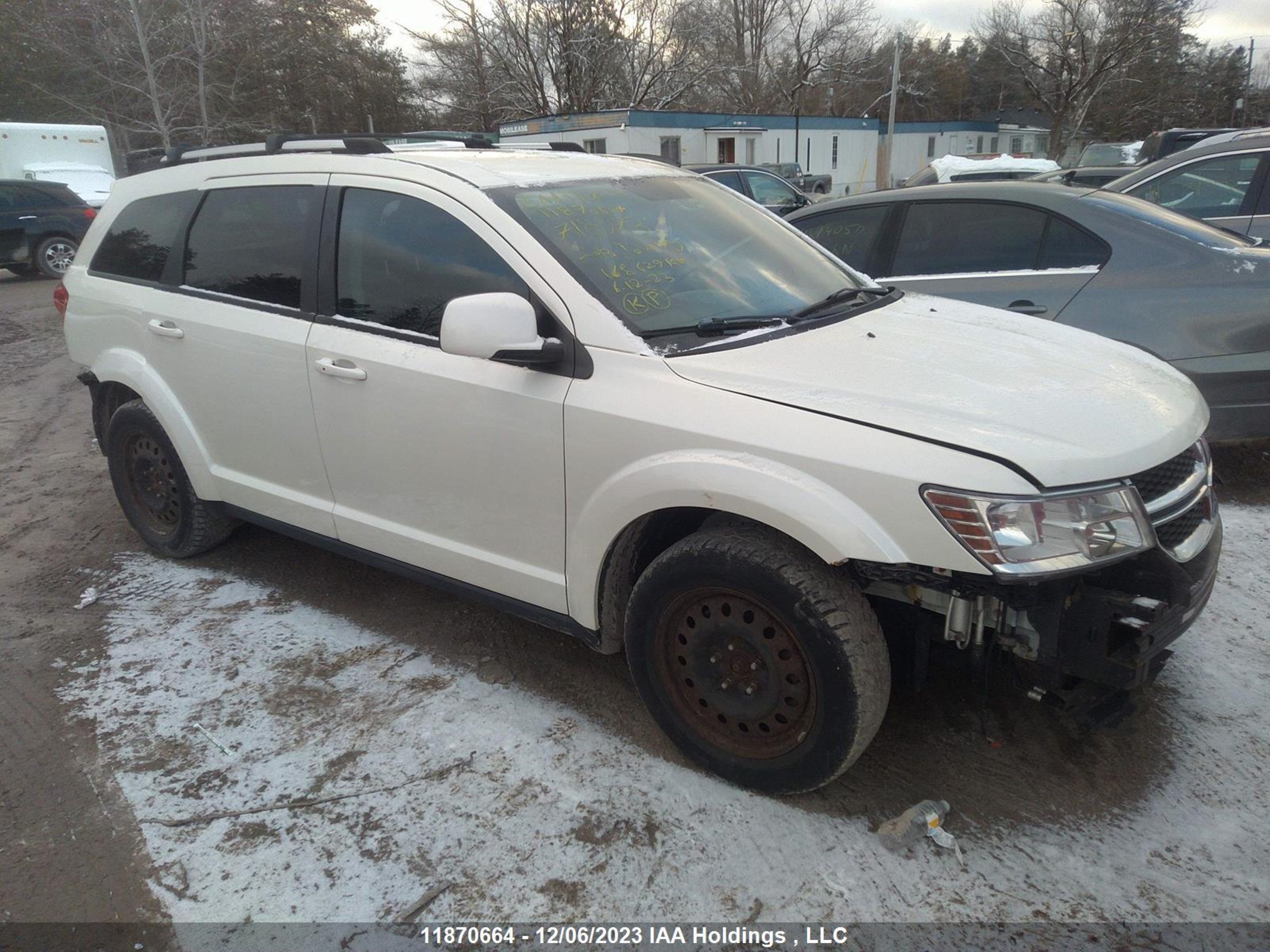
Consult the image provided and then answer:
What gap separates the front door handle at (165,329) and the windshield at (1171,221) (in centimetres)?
459

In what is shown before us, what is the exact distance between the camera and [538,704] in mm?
3234

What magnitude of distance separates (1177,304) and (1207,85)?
67648mm

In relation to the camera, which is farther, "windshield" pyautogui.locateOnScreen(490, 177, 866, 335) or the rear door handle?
the rear door handle

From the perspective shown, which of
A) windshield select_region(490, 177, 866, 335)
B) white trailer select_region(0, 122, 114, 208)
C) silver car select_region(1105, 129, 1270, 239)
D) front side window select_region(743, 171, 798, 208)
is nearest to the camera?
windshield select_region(490, 177, 866, 335)

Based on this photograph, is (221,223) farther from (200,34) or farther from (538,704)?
(200,34)

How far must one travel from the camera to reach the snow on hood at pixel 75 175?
68.6 ft

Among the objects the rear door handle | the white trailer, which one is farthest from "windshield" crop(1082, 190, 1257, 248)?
the white trailer

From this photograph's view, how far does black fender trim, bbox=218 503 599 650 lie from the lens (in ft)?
9.91

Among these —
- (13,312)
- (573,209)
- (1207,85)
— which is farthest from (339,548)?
(1207,85)

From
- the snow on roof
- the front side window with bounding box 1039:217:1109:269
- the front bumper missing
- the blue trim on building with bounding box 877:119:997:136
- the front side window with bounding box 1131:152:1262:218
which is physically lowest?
the front bumper missing

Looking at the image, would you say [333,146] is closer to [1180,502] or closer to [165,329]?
[165,329]

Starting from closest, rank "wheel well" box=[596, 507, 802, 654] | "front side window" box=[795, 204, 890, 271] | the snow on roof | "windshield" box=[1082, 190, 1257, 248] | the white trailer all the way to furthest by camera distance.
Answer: "wheel well" box=[596, 507, 802, 654] < the snow on roof < "windshield" box=[1082, 190, 1257, 248] < "front side window" box=[795, 204, 890, 271] < the white trailer

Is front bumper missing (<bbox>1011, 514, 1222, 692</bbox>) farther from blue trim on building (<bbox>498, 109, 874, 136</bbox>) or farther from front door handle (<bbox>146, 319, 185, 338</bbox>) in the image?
blue trim on building (<bbox>498, 109, 874, 136</bbox>)

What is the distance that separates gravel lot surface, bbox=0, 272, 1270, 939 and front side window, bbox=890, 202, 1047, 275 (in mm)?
1969
